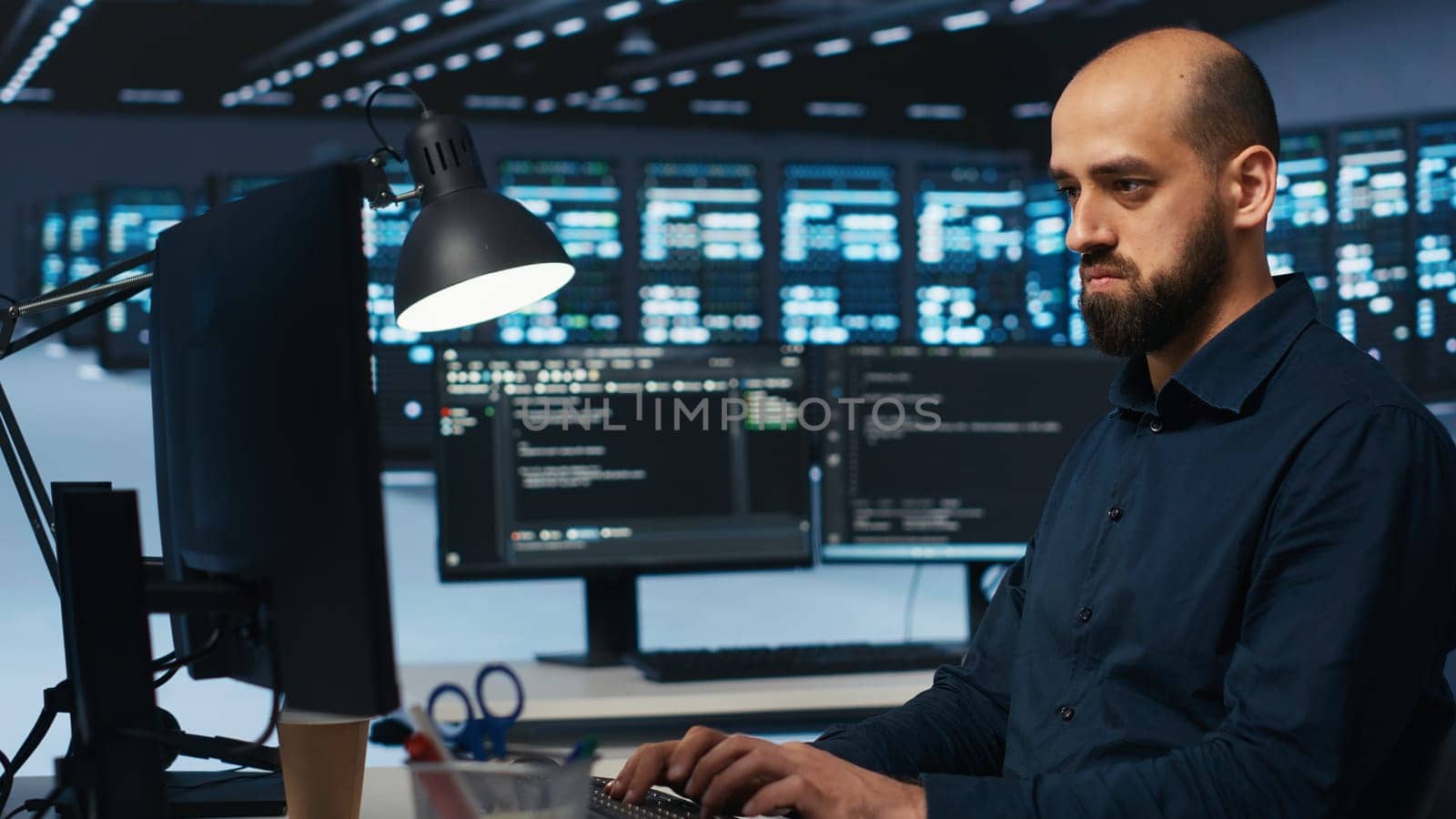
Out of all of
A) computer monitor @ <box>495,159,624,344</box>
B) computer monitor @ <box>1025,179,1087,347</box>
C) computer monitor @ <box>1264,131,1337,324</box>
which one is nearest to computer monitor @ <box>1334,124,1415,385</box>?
computer monitor @ <box>1264,131,1337,324</box>

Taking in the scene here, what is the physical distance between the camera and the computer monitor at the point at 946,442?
2408 millimetres

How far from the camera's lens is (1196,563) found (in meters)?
1.15

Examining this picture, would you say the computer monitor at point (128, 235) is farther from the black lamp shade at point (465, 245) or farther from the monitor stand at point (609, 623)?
the black lamp shade at point (465, 245)

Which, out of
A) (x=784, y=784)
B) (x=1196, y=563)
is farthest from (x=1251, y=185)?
(x=784, y=784)

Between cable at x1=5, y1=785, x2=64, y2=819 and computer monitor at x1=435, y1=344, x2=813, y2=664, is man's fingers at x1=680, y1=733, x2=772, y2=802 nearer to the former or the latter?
cable at x1=5, y1=785, x2=64, y2=819

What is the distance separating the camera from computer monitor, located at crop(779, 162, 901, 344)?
329 centimetres

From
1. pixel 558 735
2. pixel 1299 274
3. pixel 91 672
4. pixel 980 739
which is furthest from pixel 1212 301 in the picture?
pixel 558 735

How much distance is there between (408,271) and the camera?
1445 millimetres

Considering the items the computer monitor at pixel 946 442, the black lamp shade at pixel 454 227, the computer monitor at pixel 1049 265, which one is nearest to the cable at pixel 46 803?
the black lamp shade at pixel 454 227

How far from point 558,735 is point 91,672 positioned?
1.22m

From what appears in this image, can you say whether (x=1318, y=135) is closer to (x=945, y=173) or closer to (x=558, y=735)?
(x=945, y=173)

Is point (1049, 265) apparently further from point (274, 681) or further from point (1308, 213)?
point (274, 681)

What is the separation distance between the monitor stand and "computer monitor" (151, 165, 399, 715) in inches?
51.9

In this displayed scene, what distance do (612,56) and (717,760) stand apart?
2337 millimetres
